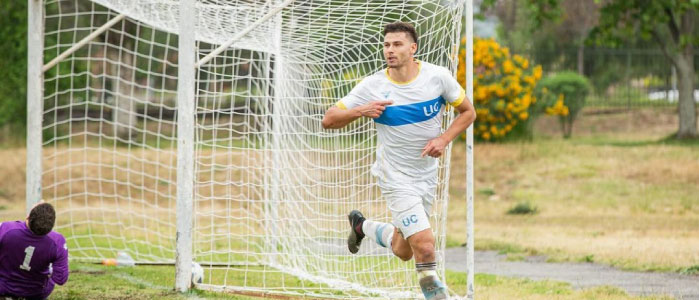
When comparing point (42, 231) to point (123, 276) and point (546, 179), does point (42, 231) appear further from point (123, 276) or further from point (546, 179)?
point (546, 179)

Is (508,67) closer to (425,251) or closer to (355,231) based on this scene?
(355,231)

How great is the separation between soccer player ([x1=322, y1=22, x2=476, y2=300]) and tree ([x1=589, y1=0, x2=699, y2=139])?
1349 centimetres

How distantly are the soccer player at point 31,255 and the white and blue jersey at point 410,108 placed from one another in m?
2.26

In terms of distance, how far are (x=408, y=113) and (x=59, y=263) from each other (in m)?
2.75

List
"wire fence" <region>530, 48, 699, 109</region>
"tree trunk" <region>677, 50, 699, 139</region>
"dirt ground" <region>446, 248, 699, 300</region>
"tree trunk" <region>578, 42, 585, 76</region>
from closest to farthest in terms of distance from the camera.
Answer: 1. "dirt ground" <region>446, 248, 699, 300</region>
2. "tree trunk" <region>677, 50, 699, 139</region>
3. "wire fence" <region>530, 48, 699, 109</region>
4. "tree trunk" <region>578, 42, 585, 76</region>

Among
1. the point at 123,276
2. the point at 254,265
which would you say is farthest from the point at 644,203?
the point at 123,276

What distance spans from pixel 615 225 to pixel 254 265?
6959mm

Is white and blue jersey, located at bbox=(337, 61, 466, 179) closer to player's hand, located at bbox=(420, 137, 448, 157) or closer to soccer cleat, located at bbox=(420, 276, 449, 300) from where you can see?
player's hand, located at bbox=(420, 137, 448, 157)

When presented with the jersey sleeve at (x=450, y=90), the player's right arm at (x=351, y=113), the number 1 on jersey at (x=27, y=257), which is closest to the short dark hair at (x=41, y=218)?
the number 1 on jersey at (x=27, y=257)

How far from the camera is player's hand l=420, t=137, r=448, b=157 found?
6484mm

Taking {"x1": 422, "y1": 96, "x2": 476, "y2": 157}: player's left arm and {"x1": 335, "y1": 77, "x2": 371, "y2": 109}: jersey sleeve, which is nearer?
{"x1": 422, "y1": 96, "x2": 476, "y2": 157}: player's left arm

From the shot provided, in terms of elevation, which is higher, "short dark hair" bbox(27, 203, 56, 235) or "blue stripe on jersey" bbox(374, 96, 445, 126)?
"blue stripe on jersey" bbox(374, 96, 445, 126)

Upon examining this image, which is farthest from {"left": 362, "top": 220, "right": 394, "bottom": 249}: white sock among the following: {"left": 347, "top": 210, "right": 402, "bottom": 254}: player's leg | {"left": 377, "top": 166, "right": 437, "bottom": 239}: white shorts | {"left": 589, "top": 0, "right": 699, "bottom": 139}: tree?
{"left": 589, "top": 0, "right": 699, "bottom": 139}: tree

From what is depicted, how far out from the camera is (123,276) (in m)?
9.54
